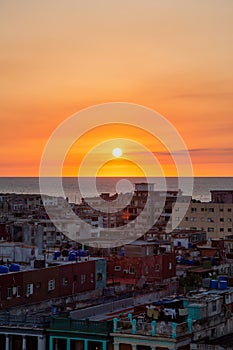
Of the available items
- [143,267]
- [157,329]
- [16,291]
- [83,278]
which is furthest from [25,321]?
[143,267]

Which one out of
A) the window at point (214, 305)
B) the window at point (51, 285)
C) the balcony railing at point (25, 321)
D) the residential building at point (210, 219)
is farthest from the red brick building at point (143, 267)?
the residential building at point (210, 219)

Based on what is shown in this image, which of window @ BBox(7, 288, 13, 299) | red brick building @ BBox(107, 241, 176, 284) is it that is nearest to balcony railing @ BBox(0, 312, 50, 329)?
window @ BBox(7, 288, 13, 299)

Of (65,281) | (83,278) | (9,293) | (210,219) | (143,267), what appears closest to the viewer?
(9,293)

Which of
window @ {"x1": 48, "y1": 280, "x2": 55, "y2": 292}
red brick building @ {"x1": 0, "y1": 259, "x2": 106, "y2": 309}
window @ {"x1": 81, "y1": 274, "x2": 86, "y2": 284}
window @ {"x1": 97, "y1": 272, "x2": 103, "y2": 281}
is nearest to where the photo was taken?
red brick building @ {"x1": 0, "y1": 259, "x2": 106, "y2": 309}

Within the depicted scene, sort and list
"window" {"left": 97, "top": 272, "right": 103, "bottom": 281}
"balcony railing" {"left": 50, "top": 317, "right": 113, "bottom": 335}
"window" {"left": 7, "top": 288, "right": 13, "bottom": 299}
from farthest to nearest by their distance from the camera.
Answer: "window" {"left": 97, "top": 272, "right": 103, "bottom": 281}, "window" {"left": 7, "top": 288, "right": 13, "bottom": 299}, "balcony railing" {"left": 50, "top": 317, "right": 113, "bottom": 335}

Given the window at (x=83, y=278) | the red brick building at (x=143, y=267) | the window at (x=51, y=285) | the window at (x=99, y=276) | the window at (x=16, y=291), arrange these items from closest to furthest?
the window at (x=16, y=291), the window at (x=51, y=285), the window at (x=83, y=278), the window at (x=99, y=276), the red brick building at (x=143, y=267)

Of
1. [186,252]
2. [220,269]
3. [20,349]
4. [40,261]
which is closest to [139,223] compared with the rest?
[186,252]

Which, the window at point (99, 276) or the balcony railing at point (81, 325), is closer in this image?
the balcony railing at point (81, 325)

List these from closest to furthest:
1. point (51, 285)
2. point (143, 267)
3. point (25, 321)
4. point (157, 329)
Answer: point (157, 329) → point (25, 321) → point (51, 285) → point (143, 267)

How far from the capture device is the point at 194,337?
40031 millimetres

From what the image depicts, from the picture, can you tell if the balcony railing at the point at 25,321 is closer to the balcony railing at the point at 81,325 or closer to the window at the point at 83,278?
the balcony railing at the point at 81,325

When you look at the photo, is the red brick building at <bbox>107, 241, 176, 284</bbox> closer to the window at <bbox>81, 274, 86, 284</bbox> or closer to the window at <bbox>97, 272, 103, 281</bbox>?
the window at <bbox>97, 272, 103, 281</bbox>

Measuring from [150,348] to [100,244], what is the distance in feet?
190

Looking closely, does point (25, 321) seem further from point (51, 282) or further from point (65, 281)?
point (65, 281)
